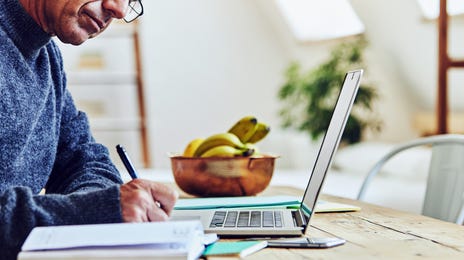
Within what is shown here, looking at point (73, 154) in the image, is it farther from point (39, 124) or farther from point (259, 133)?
point (259, 133)

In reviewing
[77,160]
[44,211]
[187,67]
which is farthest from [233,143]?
[187,67]

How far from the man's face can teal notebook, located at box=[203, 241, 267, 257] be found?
529mm

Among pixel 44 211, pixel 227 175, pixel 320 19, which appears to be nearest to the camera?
pixel 44 211

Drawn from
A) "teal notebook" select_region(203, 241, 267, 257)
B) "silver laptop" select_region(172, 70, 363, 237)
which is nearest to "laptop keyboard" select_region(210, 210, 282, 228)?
"silver laptop" select_region(172, 70, 363, 237)

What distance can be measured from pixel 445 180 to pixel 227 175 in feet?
1.68

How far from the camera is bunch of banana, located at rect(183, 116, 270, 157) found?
5.53 ft

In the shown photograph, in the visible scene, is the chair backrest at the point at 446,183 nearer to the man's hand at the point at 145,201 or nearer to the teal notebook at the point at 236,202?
the teal notebook at the point at 236,202

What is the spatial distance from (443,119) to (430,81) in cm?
81

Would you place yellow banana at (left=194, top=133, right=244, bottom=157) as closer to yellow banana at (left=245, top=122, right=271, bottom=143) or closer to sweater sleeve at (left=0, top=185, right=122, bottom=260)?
yellow banana at (left=245, top=122, right=271, bottom=143)

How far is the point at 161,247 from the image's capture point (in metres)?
0.90

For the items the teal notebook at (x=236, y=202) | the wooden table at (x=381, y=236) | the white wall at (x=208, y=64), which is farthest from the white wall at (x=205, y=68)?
the wooden table at (x=381, y=236)

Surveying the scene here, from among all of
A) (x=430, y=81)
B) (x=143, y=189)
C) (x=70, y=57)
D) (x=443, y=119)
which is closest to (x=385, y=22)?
(x=430, y=81)

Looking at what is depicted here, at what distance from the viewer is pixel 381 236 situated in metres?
1.15

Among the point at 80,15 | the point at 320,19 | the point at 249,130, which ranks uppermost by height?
the point at 320,19
